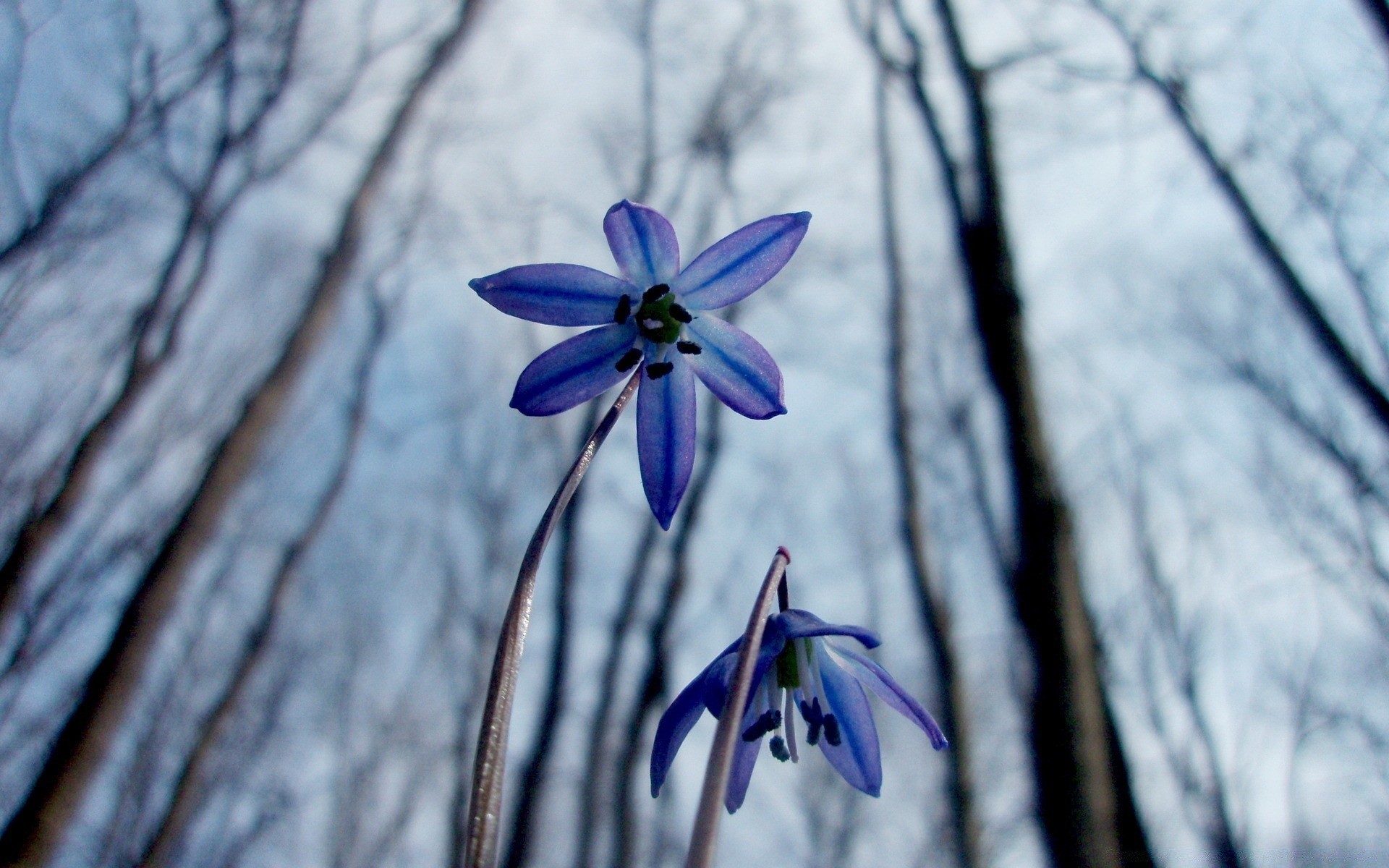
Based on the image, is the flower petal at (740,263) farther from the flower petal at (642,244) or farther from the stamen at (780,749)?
the stamen at (780,749)

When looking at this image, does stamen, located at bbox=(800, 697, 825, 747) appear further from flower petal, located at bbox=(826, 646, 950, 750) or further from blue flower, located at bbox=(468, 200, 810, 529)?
blue flower, located at bbox=(468, 200, 810, 529)

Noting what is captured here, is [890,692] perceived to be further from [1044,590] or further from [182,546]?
[182,546]

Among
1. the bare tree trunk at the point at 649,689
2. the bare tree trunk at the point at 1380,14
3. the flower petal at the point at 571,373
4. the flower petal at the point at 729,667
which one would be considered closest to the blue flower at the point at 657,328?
the flower petal at the point at 571,373

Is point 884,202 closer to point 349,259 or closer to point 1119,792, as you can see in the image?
point 349,259

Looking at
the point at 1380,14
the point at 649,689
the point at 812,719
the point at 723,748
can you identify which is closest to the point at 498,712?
the point at 723,748

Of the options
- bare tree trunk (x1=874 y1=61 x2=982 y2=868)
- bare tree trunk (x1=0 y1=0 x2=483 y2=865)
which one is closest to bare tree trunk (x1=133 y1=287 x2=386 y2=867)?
bare tree trunk (x1=0 y1=0 x2=483 y2=865)

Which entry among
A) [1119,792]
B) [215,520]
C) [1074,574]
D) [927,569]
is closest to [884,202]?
[927,569]
